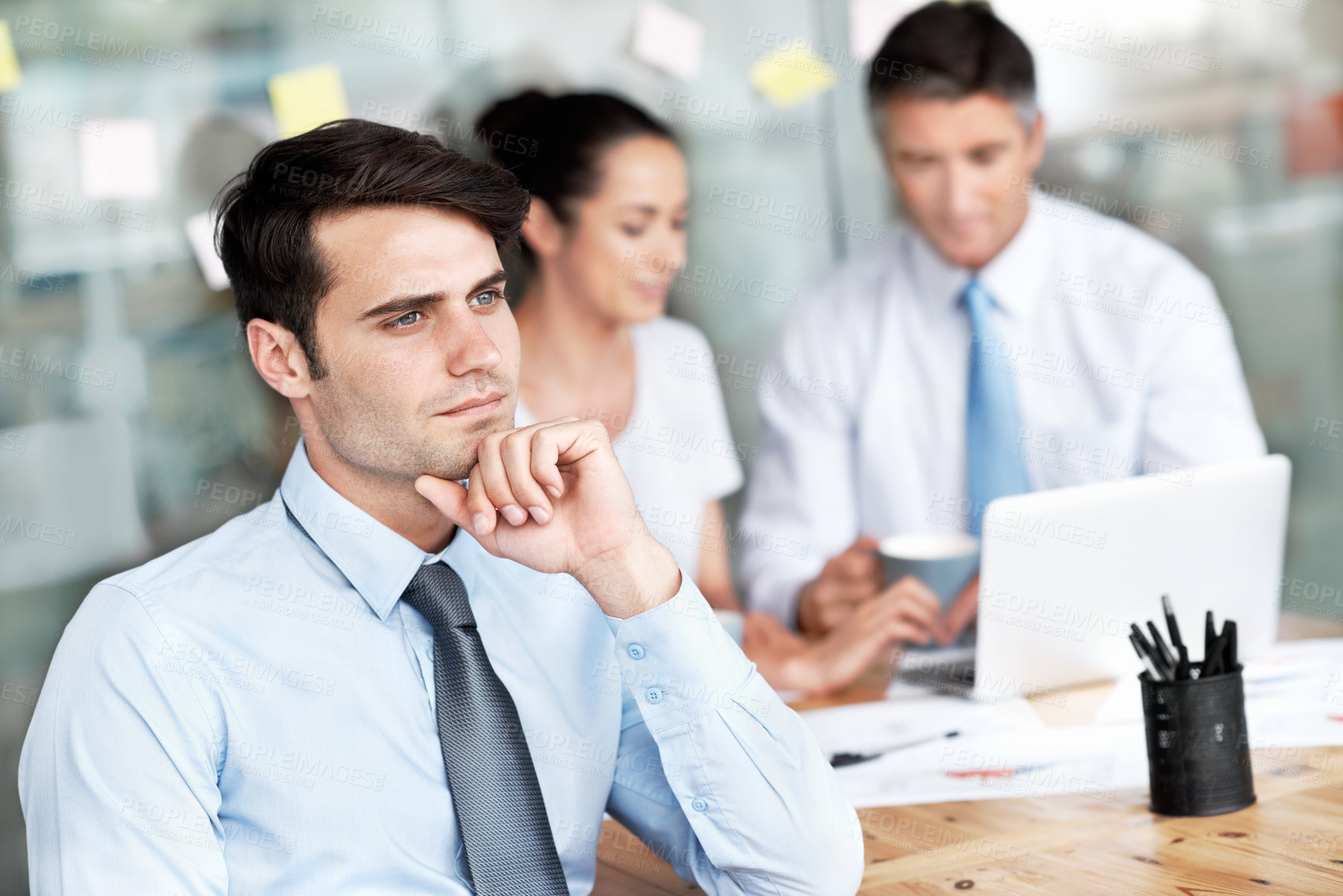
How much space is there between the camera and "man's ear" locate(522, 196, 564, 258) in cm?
255

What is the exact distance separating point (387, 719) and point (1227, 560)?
3.66 ft

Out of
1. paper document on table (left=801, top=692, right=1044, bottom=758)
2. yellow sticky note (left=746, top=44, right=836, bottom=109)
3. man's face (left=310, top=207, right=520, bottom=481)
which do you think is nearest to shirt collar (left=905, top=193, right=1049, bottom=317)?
yellow sticky note (left=746, top=44, right=836, bottom=109)

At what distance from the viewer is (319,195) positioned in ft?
3.86

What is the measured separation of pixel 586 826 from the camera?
1180 mm

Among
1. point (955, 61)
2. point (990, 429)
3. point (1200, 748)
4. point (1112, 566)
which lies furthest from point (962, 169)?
point (1200, 748)

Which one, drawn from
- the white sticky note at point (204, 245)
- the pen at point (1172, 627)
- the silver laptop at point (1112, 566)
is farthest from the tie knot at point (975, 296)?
the white sticky note at point (204, 245)

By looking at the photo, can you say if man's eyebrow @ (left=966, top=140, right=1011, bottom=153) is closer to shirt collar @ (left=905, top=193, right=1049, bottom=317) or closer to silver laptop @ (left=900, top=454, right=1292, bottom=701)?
shirt collar @ (left=905, top=193, right=1049, bottom=317)

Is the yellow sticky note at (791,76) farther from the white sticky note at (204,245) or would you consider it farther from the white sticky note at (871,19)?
the white sticky note at (204,245)

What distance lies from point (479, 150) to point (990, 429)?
48.5 inches

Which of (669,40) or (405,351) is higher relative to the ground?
(669,40)

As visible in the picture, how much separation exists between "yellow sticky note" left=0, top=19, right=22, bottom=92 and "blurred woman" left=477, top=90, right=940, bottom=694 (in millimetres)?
884

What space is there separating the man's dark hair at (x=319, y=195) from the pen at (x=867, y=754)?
0.76 m

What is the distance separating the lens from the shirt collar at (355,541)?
1125 mm

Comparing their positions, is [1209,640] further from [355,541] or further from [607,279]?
[607,279]
